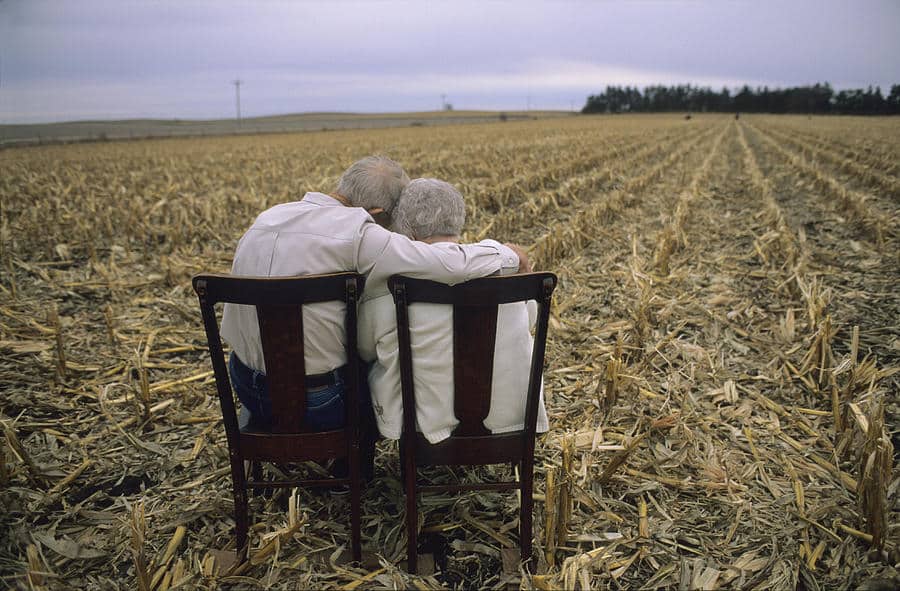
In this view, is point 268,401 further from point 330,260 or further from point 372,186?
point 372,186

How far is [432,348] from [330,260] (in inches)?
20.8

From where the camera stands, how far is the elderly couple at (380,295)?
199 cm

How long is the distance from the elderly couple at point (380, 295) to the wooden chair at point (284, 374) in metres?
0.09

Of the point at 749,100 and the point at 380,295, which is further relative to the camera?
the point at 749,100

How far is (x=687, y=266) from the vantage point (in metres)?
6.30

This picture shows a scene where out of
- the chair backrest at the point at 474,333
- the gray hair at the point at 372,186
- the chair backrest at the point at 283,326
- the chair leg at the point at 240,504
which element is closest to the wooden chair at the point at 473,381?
the chair backrest at the point at 474,333

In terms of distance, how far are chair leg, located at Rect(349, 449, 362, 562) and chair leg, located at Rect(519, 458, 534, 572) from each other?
0.72 metres

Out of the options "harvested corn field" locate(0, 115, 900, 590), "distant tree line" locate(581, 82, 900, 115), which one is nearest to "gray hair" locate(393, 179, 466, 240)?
"harvested corn field" locate(0, 115, 900, 590)

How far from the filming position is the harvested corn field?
237 cm

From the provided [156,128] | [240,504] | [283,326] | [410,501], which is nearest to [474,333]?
[283,326]

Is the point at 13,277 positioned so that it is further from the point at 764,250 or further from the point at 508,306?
the point at 764,250

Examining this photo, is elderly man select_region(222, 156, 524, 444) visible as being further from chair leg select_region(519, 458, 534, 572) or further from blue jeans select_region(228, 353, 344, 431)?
chair leg select_region(519, 458, 534, 572)

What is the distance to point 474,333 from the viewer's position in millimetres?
1985

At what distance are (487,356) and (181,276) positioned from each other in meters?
5.13
